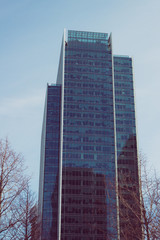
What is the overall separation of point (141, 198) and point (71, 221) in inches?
3979

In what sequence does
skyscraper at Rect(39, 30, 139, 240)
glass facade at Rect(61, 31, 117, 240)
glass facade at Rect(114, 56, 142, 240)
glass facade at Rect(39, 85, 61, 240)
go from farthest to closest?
1. glass facade at Rect(114, 56, 142, 240)
2. glass facade at Rect(39, 85, 61, 240)
3. skyscraper at Rect(39, 30, 139, 240)
4. glass facade at Rect(61, 31, 117, 240)

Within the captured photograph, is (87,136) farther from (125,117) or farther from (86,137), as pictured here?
(125,117)

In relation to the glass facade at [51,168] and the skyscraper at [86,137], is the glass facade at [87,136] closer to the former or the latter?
the skyscraper at [86,137]

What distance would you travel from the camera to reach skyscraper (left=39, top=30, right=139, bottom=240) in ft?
404

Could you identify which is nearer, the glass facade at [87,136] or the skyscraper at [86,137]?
the glass facade at [87,136]

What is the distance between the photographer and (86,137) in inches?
5187

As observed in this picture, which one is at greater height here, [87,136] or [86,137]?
[87,136]

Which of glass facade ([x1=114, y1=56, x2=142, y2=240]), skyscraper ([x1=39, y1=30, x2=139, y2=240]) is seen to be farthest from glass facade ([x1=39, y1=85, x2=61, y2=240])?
glass facade ([x1=114, y1=56, x2=142, y2=240])

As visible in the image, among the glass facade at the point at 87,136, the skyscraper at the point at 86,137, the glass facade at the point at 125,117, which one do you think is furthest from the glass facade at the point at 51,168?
the glass facade at the point at 125,117

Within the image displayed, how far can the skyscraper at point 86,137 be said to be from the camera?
123 metres

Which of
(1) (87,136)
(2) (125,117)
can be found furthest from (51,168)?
(2) (125,117)

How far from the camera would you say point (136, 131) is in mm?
136750

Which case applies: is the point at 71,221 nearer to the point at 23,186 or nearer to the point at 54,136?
the point at 54,136

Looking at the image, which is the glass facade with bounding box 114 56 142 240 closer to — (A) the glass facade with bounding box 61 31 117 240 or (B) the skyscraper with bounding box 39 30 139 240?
(B) the skyscraper with bounding box 39 30 139 240
